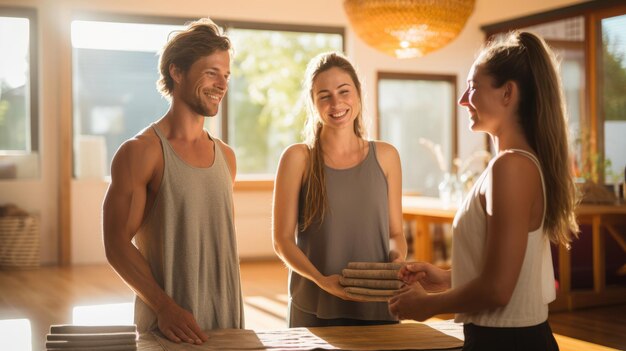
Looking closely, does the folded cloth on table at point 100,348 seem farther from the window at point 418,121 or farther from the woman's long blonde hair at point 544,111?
the window at point 418,121

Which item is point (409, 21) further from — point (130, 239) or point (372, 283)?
point (130, 239)

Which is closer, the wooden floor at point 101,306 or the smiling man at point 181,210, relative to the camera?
the smiling man at point 181,210

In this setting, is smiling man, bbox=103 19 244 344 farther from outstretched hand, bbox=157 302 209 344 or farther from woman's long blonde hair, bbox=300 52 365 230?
woman's long blonde hair, bbox=300 52 365 230

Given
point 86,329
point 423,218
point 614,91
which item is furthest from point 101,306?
point 614,91

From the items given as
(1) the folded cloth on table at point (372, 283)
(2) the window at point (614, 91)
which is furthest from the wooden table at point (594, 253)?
(1) the folded cloth on table at point (372, 283)

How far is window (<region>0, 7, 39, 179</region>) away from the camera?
7.12 metres

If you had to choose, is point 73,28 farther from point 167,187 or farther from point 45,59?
point 167,187

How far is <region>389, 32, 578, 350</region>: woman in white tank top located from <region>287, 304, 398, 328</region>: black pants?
73 cm

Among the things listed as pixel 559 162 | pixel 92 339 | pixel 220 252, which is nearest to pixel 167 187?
pixel 220 252

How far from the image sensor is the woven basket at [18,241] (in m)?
6.84

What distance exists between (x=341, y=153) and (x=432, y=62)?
6.48 m

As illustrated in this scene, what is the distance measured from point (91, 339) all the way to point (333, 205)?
0.81 metres

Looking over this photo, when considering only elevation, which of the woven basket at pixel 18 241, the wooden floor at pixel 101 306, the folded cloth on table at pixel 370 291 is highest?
the folded cloth on table at pixel 370 291

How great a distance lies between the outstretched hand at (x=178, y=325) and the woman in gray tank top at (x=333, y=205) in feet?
1.40
